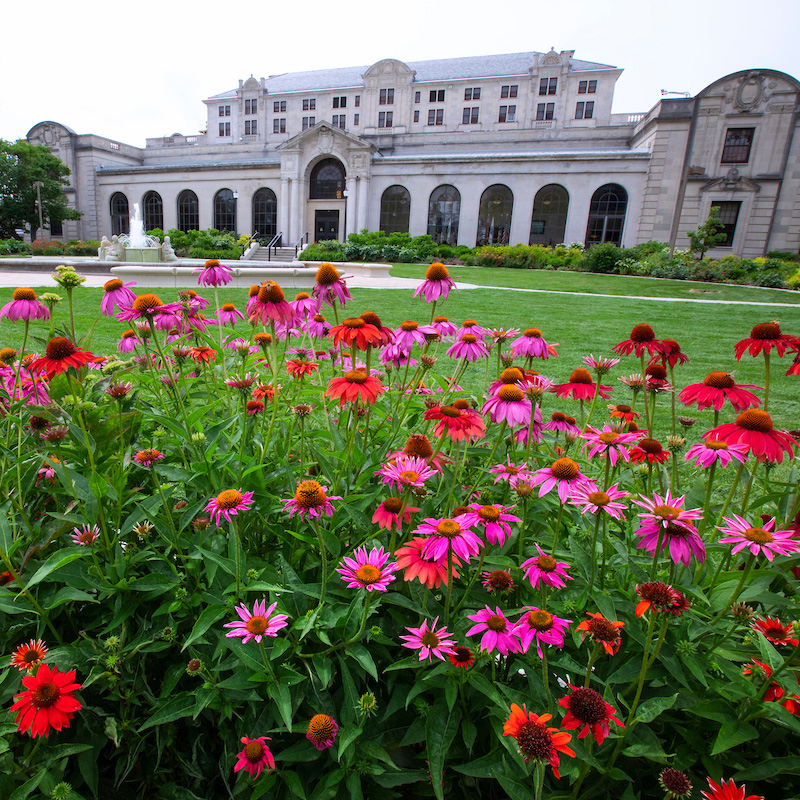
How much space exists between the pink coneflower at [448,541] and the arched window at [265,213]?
1527 inches

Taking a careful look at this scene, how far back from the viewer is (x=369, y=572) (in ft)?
3.58

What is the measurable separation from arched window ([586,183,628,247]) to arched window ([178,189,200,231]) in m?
29.3

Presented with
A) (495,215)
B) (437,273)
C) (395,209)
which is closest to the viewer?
(437,273)

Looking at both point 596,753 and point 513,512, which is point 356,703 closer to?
point 596,753

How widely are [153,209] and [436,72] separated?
26.5 m

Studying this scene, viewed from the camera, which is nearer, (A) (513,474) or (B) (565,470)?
(B) (565,470)

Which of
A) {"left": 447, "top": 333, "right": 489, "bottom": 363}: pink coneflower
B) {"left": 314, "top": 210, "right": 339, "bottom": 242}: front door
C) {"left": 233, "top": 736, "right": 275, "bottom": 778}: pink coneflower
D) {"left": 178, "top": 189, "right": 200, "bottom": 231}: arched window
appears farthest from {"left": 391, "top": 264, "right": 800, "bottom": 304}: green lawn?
{"left": 178, "top": 189, "right": 200, "bottom": 231}: arched window

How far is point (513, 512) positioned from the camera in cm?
154

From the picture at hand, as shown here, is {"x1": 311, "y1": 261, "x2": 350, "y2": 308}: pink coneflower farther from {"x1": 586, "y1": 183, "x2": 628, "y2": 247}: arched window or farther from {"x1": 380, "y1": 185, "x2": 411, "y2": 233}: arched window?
{"x1": 380, "y1": 185, "x2": 411, "y2": 233}: arched window

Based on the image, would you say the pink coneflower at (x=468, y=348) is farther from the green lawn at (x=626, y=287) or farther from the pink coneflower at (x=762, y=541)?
the green lawn at (x=626, y=287)

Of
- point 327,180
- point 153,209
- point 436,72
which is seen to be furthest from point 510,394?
point 436,72

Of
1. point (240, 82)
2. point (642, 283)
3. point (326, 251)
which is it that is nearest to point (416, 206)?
point (326, 251)

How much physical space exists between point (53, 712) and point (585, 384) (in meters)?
1.79

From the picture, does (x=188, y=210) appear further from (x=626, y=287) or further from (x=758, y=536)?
(x=758, y=536)
